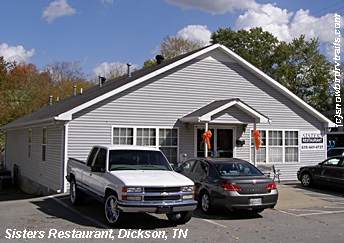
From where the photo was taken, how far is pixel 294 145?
19.7 meters

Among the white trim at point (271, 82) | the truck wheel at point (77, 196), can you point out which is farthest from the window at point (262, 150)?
the truck wheel at point (77, 196)

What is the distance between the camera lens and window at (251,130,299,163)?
1888cm

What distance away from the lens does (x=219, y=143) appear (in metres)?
17.9

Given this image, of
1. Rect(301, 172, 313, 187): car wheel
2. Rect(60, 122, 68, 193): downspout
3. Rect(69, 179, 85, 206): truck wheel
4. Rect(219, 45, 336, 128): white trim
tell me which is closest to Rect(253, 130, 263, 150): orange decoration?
Rect(301, 172, 313, 187): car wheel

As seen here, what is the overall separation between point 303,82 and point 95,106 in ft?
121

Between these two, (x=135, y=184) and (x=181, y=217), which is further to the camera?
(x=181, y=217)

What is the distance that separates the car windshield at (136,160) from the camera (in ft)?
31.7

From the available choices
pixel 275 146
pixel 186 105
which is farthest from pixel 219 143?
pixel 275 146

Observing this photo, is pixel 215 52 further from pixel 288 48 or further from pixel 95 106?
pixel 288 48

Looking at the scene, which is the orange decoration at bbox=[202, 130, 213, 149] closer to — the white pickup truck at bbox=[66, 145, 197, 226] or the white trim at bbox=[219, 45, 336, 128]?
the white trim at bbox=[219, 45, 336, 128]

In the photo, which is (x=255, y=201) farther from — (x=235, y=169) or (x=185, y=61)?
(x=185, y=61)

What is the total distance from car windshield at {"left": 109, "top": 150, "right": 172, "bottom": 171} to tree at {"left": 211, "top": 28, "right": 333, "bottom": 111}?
37.7m

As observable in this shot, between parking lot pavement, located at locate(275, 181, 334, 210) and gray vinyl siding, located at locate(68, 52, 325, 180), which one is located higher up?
gray vinyl siding, located at locate(68, 52, 325, 180)

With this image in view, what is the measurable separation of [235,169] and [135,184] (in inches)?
145
